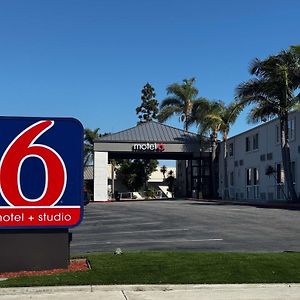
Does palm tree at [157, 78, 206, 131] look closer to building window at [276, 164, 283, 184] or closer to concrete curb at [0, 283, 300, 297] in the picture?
building window at [276, 164, 283, 184]

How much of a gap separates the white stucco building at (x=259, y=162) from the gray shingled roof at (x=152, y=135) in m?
4.09

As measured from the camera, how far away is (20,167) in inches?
402

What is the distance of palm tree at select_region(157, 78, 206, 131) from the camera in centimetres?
5703

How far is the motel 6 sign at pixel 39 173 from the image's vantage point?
33.4ft

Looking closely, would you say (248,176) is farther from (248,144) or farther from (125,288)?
(125,288)

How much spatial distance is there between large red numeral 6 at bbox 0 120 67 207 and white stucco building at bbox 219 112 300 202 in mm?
27438

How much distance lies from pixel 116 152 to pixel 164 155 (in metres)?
6.06

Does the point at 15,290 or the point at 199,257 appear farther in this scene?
the point at 199,257

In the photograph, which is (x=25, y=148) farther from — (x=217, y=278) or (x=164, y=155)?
(x=164, y=155)

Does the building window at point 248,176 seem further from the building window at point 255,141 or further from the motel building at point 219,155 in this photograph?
the building window at point 255,141

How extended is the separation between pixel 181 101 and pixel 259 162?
16.8m

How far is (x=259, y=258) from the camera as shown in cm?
1095

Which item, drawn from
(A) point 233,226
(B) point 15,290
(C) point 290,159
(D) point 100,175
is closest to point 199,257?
(B) point 15,290

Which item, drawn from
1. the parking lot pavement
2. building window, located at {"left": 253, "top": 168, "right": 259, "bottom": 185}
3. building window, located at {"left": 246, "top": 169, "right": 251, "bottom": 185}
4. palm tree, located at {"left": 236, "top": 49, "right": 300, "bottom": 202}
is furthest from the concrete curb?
building window, located at {"left": 246, "top": 169, "right": 251, "bottom": 185}
